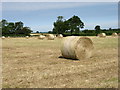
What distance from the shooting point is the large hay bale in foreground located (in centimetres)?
1017

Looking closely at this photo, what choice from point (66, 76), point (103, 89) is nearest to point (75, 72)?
point (66, 76)

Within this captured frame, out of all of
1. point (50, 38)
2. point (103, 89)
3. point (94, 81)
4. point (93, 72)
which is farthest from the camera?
point (50, 38)

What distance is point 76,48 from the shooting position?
400 inches

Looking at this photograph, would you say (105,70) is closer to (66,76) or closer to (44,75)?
(66,76)

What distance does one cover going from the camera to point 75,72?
7227 millimetres

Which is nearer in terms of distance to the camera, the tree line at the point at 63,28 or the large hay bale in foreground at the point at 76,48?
the large hay bale in foreground at the point at 76,48

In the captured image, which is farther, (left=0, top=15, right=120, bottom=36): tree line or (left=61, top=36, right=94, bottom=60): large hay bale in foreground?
(left=0, top=15, right=120, bottom=36): tree line

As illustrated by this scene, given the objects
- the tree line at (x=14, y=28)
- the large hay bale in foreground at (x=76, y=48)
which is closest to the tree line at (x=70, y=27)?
the tree line at (x=14, y=28)

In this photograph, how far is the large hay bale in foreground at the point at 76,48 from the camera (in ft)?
33.4

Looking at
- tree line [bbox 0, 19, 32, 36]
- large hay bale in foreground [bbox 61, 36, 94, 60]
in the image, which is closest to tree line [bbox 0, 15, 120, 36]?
tree line [bbox 0, 19, 32, 36]

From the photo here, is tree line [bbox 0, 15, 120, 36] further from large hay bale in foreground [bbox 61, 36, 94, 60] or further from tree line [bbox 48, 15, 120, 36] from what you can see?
large hay bale in foreground [bbox 61, 36, 94, 60]

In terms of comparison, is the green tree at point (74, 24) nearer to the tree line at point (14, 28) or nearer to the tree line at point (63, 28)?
the tree line at point (63, 28)

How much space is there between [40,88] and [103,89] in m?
1.83

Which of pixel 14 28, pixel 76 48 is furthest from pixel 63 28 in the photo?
pixel 76 48
